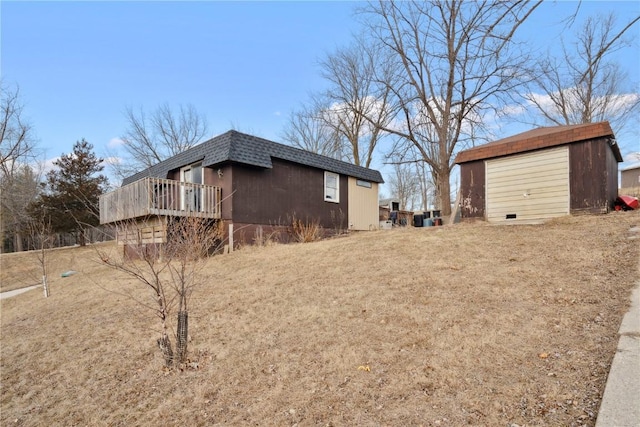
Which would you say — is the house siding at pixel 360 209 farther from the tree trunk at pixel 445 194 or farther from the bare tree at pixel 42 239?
the bare tree at pixel 42 239

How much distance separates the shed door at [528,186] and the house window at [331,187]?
5.90 meters

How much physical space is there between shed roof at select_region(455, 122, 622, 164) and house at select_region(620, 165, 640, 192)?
13.4 m

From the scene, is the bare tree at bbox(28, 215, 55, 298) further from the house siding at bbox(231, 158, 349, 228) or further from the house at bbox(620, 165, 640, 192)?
the house at bbox(620, 165, 640, 192)

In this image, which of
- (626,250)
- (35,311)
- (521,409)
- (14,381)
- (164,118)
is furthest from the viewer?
(164,118)

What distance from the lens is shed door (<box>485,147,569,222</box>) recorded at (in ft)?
29.1

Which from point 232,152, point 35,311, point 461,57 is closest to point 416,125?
point 461,57

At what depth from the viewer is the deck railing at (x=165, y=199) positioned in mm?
9719

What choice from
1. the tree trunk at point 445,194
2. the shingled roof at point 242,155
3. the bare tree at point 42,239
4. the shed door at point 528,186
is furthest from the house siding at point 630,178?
the bare tree at point 42,239

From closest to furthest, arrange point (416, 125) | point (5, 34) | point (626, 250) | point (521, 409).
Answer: point (521, 409) < point (626, 250) < point (5, 34) < point (416, 125)

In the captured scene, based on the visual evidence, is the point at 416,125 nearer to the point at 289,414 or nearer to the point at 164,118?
the point at 289,414

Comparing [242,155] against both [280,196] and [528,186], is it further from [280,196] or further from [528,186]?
[528,186]

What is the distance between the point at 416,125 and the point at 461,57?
126 inches

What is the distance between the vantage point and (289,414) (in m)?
2.73

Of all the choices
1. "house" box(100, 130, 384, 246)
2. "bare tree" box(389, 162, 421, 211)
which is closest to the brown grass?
Result: "house" box(100, 130, 384, 246)
